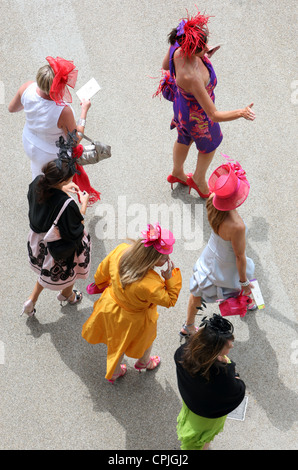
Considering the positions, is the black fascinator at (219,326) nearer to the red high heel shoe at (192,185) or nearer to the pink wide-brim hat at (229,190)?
the pink wide-brim hat at (229,190)

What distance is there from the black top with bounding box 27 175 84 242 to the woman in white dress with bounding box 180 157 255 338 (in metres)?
0.86

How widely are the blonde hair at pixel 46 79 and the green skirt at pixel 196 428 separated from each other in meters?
2.33

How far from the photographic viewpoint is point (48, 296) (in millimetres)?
4379

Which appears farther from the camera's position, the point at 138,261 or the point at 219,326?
the point at 138,261

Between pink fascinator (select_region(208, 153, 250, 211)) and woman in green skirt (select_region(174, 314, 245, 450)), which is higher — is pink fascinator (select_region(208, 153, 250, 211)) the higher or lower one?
the higher one

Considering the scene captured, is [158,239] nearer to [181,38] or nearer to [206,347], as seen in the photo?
[206,347]

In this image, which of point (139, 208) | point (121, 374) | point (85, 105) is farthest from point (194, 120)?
point (121, 374)

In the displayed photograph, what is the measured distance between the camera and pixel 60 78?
146 inches

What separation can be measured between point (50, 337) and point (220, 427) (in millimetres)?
1510

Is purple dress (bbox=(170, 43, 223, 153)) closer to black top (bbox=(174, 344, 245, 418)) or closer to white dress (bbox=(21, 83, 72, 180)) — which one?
white dress (bbox=(21, 83, 72, 180))

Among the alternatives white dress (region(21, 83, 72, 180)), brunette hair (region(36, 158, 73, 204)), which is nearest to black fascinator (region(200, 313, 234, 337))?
brunette hair (region(36, 158, 73, 204))

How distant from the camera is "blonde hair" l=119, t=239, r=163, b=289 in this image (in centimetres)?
320

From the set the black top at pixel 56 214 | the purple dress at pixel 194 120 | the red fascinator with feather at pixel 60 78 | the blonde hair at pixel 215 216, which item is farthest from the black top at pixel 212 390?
the red fascinator with feather at pixel 60 78

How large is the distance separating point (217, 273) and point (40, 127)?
1662mm
